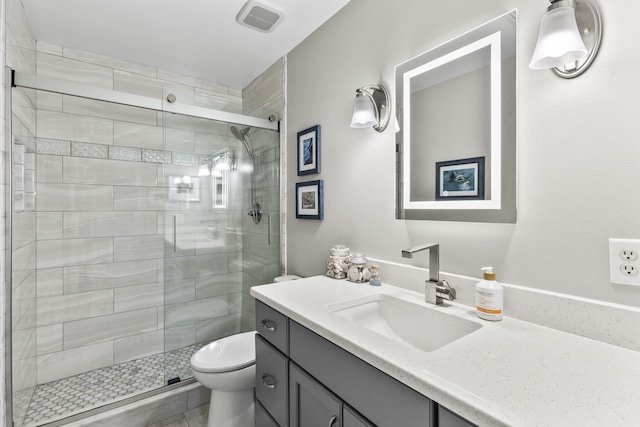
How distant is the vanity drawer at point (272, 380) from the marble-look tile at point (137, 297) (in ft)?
5.14

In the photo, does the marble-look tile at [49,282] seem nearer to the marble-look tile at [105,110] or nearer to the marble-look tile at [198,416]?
the marble-look tile at [105,110]

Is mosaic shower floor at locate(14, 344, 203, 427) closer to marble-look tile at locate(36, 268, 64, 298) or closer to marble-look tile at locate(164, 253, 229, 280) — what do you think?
marble-look tile at locate(164, 253, 229, 280)

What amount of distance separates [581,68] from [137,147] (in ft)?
8.81

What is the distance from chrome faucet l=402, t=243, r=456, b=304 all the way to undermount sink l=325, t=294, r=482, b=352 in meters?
0.06

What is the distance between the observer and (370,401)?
787 millimetres

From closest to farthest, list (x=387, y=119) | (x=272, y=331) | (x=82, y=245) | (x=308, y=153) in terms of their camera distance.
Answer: (x=272, y=331), (x=387, y=119), (x=308, y=153), (x=82, y=245)

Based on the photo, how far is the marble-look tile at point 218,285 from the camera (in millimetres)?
2053

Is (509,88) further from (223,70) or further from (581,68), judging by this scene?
(223,70)

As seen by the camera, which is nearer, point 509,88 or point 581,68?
point 581,68

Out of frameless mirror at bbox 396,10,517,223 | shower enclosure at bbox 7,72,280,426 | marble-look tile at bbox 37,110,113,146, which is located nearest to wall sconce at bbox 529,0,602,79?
frameless mirror at bbox 396,10,517,223

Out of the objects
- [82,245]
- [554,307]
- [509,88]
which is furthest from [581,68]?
[82,245]

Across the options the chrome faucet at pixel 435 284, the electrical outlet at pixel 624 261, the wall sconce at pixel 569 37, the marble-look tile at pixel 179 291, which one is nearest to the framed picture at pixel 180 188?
the marble-look tile at pixel 179 291

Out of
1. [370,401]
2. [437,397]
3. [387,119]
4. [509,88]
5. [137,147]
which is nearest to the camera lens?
[437,397]

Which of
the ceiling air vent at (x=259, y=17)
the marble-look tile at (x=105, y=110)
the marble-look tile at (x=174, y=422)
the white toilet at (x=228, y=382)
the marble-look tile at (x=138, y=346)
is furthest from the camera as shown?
the marble-look tile at (x=138, y=346)
